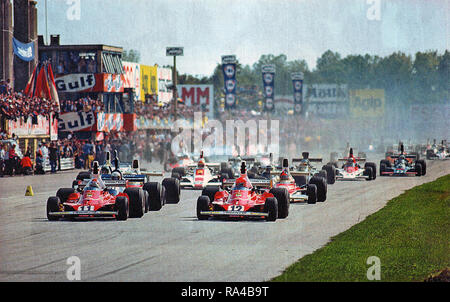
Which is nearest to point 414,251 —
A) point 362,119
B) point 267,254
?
point 267,254

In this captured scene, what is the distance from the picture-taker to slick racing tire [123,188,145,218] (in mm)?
24156

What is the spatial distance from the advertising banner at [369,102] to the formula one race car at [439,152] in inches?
2401

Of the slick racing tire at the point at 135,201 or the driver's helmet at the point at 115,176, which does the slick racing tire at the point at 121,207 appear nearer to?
the slick racing tire at the point at 135,201

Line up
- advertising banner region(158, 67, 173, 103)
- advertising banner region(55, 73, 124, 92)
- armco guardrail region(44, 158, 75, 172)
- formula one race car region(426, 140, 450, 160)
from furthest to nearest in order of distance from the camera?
advertising banner region(158, 67, 173, 103) → formula one race car region(426, 140, 450, 160) → advertising banner region(55, 73, 124, 92) → armco guardrail region(44, 158, 75, 172)

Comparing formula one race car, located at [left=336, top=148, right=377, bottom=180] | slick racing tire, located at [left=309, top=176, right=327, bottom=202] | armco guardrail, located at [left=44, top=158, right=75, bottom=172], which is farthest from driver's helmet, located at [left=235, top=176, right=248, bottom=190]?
armco guardrail, located at [left=44, top=158, right=75, bottom=172]

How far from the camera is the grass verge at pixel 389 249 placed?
50.2 ft

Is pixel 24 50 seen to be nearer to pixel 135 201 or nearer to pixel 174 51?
pixel 174 51

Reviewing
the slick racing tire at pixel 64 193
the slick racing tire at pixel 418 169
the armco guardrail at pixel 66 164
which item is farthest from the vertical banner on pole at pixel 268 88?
the slick racing tire at pixel 64 193

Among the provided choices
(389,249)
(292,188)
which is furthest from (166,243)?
(292,188)

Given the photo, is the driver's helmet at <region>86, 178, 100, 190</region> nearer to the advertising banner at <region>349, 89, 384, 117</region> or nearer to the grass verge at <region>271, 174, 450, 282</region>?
the grass verge at <region>271, 174, 450, 282</region>

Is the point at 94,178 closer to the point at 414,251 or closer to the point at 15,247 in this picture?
the point at 15,247

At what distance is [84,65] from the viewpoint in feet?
218

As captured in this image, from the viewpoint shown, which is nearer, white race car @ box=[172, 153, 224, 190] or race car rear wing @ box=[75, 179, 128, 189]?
race car rear wing @ box=[75, 179, 128, 189]

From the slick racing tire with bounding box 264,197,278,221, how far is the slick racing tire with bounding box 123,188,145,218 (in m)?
3.49
